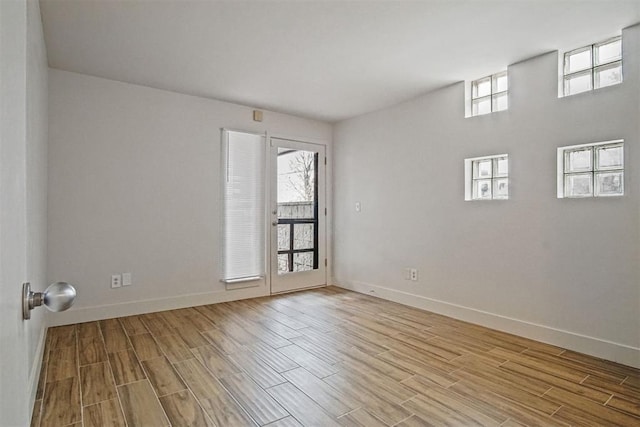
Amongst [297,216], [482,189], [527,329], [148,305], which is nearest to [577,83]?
[482,189]

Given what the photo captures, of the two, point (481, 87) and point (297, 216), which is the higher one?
point (481, 87)

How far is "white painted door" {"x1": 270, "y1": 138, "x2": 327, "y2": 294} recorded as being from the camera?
465cm

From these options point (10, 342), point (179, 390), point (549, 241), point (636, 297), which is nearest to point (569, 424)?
point (636, 297)

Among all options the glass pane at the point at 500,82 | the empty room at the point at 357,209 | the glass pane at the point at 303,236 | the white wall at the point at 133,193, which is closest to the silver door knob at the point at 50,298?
the empty room at the point at 357,209

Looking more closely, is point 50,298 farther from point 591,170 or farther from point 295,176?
point 295,176

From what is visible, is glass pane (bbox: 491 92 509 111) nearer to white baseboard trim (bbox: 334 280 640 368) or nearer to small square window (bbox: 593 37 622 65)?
small square window (bbox: 593 37 622 65)

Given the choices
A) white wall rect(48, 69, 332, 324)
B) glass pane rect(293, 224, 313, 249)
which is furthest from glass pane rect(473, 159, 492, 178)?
white wall rect(48, 69, 332, 324)

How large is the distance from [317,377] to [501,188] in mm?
2456

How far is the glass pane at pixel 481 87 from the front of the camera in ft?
11.4

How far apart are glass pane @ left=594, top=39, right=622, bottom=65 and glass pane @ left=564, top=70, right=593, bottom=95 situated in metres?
0.11

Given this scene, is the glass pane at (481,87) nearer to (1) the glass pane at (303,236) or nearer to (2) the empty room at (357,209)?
(2) the empty room at (357,209)

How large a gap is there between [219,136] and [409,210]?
8.03 feet

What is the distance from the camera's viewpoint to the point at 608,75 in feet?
8.82

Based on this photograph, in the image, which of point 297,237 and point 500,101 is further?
point 297,237
